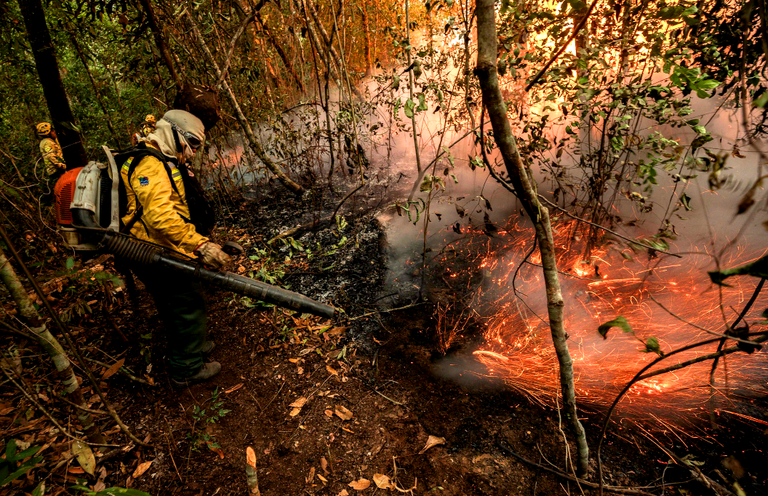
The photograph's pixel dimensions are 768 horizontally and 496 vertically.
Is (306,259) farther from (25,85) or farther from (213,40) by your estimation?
(25,85)

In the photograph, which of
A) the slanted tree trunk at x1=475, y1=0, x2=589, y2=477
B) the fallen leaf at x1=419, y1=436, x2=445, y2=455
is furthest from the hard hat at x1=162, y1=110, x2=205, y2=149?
the fallen leaf at x1=419, y1=436, x2=445, y2=455

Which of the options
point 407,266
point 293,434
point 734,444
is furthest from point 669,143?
point 293,434

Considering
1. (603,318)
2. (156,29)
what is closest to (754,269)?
(603,318)

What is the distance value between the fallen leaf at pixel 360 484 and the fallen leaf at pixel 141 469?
145cm

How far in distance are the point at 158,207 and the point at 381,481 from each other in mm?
2583

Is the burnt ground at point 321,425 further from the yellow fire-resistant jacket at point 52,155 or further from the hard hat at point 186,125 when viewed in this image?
the yellow fire-resistant jacket at point 52,155

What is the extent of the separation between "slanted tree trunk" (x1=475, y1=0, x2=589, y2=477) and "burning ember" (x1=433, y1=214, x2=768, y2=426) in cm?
87

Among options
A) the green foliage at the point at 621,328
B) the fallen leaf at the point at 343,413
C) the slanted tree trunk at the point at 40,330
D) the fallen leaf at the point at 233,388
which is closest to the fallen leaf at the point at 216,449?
the fallen leaf at the point at 233,388

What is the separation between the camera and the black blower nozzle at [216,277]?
8.76 ft

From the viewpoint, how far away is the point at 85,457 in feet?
7.69

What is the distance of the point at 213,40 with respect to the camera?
18.9ft

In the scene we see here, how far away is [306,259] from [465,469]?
128 inches

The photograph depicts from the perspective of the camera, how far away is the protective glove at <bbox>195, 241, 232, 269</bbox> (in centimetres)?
269

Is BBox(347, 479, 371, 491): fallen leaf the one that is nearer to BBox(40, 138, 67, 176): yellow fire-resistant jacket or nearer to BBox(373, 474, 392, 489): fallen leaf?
BBox(373, 474, 392, 489): fallen leaf
